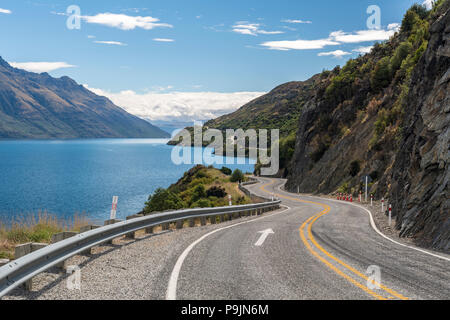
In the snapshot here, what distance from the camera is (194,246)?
1006 centimetres

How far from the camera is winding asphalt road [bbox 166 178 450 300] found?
5.94m

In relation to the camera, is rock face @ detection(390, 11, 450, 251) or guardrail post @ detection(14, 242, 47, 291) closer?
guardrail post @ detection(14, 242, 47, 291)

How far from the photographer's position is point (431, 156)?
48.3 ft

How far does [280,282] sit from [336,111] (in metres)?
55.2

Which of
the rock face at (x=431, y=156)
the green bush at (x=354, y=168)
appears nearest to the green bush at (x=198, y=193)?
the green bush at (x=354, y=168)

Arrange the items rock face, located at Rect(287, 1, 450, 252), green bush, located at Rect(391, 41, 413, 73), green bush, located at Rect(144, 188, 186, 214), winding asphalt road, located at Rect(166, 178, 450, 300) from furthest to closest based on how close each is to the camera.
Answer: green bush, located at Rect(144, 188, 186, 214) → green bush, located at Rect(391, 41, 413, 73) → rock face, located at Rect(287, 1, 450, 252) → winding asphalt road, located at Rect(166, 178, 450, 300)

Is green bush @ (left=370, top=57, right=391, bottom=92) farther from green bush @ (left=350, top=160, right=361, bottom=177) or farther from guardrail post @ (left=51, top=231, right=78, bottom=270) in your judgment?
guardrail post @ (left=51, top=231, right=78, bottom=270)

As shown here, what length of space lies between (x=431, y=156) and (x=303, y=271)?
975 cm

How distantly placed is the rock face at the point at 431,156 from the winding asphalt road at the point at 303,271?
1971 mm

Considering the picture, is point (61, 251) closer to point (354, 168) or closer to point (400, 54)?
point (354, 168)

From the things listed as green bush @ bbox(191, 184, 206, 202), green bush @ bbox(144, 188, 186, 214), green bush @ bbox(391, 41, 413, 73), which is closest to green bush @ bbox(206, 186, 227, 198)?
green bush @ bbox(191, 184, 206, 202)

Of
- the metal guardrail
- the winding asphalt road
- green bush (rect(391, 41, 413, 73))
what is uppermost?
green bush (rect(391, 41, 413, 73))

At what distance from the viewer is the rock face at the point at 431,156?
12438mm

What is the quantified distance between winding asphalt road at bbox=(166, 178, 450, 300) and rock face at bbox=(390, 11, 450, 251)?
197cm
